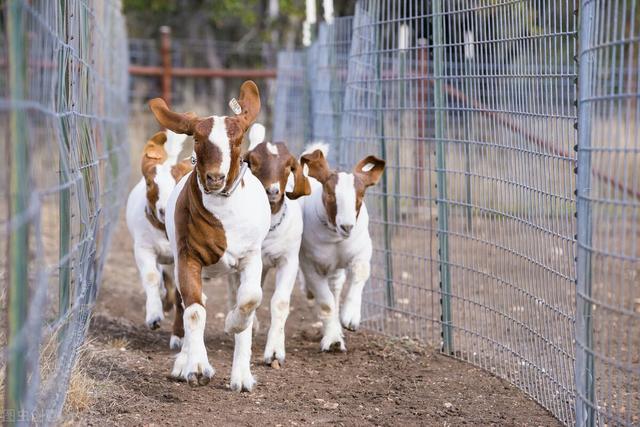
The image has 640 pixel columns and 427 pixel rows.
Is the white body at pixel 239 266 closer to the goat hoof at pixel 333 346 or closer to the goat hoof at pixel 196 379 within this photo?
the goat hoof at pixel 196 379

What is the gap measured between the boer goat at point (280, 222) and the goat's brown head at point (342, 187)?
0.17 m

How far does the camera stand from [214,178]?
5.32 m

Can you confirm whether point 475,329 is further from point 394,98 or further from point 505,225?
point 394,98

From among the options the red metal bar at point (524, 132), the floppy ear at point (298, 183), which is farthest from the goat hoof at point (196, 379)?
the red metal bar at point (524, 132)

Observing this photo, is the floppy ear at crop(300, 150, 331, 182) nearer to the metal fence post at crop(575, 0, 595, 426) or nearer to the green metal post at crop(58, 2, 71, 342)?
the green metal post at crop(58, 2, 71, 342)

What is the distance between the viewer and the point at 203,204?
5672mm

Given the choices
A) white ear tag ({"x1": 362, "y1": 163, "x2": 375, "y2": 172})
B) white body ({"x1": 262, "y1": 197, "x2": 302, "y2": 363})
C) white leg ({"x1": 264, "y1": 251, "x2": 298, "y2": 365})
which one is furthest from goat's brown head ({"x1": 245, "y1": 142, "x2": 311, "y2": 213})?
white ear tag ({"x1": 362, "y1": 163, "x2": 375, "y2": 172})

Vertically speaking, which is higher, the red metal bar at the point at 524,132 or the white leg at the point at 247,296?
the red metal bar at the point at 524,132

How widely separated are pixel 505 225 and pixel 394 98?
1883mm

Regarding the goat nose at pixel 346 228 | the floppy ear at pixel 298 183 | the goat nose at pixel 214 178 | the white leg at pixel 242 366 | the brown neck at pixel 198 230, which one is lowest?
the white leg at pixel 242 366

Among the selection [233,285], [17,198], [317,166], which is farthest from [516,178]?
[17,198]

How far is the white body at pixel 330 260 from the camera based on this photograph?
6.92 meters

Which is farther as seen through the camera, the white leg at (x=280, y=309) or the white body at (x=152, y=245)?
the white body at (x=152, y=245)

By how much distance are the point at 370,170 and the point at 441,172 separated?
50 cm
